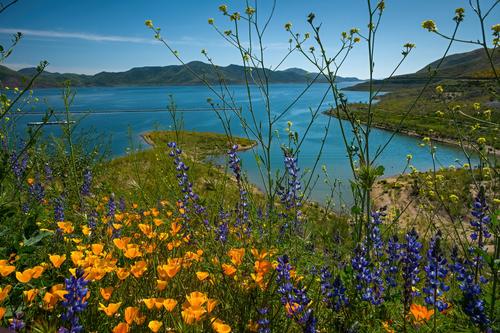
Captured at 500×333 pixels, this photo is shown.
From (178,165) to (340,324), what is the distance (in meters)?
1.38

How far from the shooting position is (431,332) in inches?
60.6

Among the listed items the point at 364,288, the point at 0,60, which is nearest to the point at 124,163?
the point at 0,60

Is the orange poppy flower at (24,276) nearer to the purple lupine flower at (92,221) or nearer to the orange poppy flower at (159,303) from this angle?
the orange poppy flower at (159,303)

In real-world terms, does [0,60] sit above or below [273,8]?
below

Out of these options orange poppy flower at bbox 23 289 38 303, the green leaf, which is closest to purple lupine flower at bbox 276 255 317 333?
orange poppy flower at bbox 23 289 38 303

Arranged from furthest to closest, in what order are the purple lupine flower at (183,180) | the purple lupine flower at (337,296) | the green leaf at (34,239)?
the purple lupine flower at (183,180) → the green leaf at (34,239) → the purple lupine flower at (337,296)

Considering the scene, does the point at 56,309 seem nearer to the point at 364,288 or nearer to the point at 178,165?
the point at 178,165

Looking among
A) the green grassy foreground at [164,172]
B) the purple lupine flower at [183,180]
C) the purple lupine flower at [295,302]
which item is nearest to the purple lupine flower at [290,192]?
the green grassy foreground at [164,172]

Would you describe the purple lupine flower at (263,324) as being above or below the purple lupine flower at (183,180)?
below

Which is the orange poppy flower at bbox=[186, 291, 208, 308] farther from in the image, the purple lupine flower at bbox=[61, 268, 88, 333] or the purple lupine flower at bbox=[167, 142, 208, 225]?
the purple lupine flower at bbox=[167, 142, 208, 225]

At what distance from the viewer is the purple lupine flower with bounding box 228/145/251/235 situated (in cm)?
243

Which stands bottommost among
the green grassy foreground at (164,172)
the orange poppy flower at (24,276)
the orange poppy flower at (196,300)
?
the green grassy foreground at (164,172)

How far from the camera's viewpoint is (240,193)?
9.43 feet

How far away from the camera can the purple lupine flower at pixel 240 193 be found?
95.6 inches
